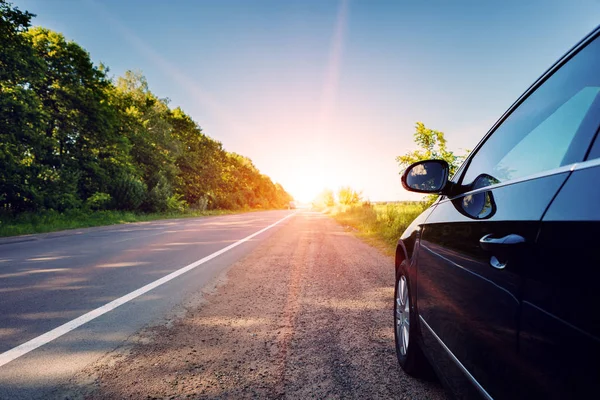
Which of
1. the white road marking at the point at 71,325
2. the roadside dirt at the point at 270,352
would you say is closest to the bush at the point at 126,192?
the white road marking at the point at 71,325

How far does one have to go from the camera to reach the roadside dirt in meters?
2.28

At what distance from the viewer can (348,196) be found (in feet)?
120

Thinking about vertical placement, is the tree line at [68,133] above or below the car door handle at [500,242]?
above

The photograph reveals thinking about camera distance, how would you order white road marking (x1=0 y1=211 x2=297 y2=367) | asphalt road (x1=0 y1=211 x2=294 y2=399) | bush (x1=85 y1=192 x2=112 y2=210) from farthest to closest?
bush (x1=85 y1=192 x2=112 y2=210)
white road marking (x1=0 y1=211 x2=297 y2=367)
asphalt road (x1=0 y1=211 x2=294 y2=399)

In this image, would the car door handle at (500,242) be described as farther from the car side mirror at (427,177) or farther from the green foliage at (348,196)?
the green foliage at (348,196)

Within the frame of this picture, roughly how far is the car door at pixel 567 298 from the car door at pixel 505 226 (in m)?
0.05

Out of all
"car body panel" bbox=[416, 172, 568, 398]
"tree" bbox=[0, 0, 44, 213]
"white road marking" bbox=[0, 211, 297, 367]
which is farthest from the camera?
"tree" bbox=[0, 0, 44, 213]

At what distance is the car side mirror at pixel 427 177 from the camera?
2212 mm

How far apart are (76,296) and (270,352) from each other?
9.83 ft

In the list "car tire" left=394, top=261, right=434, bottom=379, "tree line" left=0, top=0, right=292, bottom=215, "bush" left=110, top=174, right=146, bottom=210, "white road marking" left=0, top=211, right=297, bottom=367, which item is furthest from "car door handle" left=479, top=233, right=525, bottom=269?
"bush" left=110, top=174, right=146, bottom=210

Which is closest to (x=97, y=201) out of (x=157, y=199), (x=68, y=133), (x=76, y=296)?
(x=68, y=133)

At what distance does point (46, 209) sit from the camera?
1658 cm

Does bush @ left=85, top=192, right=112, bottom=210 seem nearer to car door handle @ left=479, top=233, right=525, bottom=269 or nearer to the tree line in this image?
the tree line

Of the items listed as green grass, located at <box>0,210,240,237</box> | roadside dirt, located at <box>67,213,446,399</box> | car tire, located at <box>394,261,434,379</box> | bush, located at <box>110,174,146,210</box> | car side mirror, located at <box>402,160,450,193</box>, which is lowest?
roadside dirt, located at <box>67,213,446,399</box>
